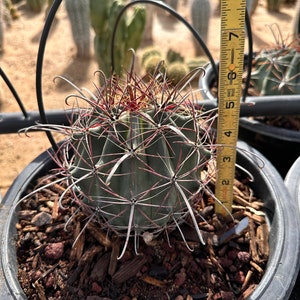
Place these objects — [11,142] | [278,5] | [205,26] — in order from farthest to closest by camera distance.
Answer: [278,5], [205,26], [11,142]

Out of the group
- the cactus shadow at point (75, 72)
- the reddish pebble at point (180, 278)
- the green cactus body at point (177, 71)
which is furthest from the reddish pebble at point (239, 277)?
the cactus shadow at point (75, 72)

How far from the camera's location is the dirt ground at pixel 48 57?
2225mm

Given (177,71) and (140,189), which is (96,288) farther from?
(177,71)

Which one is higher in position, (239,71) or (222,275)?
(239,71)

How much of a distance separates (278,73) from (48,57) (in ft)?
8.47

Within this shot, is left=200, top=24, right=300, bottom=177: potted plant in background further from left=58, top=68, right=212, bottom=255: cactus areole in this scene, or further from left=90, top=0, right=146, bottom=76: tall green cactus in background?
left=90, top=0, right=146, bottom=76: tall green cactus in background

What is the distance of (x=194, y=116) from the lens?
28.7 inches

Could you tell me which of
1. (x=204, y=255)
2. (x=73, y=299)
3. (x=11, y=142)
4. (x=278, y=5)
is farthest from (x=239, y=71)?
(x=278, y=5)

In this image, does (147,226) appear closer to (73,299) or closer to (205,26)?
(73,299)

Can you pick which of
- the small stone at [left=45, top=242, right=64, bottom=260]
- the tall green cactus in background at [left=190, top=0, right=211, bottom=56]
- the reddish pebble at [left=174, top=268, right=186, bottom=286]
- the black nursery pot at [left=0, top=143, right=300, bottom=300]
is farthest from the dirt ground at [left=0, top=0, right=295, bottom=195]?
the reddish pebble at [left=174, top=268, right=186, bottom=286]

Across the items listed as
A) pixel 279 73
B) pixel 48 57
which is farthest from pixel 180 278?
pixel 48 57

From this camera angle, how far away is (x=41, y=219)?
35.3 inches

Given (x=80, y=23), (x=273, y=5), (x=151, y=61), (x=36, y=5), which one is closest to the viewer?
(x=151, y=61)

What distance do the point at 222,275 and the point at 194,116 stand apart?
0.36 metres
